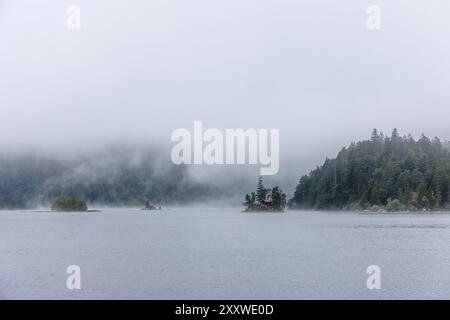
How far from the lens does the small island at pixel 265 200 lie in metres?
144

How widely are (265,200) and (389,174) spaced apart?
32687mm

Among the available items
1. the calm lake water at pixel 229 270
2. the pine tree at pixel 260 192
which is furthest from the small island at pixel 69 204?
the calm lake water at pixel 229 270

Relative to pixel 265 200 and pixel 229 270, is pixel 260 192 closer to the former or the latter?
pixel 265 200

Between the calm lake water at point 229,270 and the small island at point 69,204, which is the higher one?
the calm lake water at point 229,270

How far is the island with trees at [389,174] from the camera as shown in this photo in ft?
469

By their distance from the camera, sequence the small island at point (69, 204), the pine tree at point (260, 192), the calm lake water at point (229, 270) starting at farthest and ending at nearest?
the small island at point (69, 204) → the pine tree at point (260, 192) → the calm lake water at point (229, 270)

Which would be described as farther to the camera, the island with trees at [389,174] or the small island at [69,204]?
the small island at [69,204]

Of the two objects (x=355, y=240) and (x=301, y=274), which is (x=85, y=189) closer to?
(x=355, y=240)

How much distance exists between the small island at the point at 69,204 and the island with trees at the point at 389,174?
223 ft

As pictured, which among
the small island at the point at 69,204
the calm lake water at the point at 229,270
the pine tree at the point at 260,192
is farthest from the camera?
the small island at the point at 69,204

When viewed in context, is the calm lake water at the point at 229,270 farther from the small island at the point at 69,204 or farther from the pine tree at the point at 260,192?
the small island at the point at 69,204

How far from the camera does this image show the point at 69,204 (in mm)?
194125

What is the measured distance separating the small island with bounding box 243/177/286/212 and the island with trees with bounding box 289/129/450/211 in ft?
18.2
